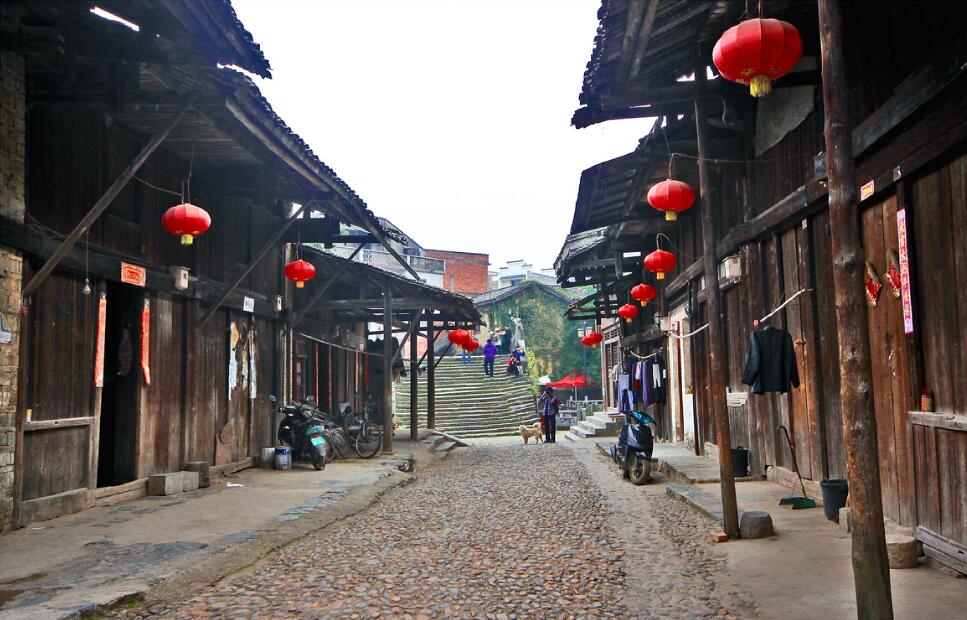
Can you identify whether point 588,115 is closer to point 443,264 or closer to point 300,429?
point 300,429

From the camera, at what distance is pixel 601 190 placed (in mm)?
11969

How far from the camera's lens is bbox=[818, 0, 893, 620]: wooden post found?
356 centimetres

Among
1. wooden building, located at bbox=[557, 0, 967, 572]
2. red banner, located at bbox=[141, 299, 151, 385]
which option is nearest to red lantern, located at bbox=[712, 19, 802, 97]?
wooden building, located at bbox=[557, 0, 967, 572]

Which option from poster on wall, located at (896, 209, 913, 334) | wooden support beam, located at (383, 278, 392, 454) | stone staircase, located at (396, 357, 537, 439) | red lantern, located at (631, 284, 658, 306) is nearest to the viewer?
poster on wall, located at (896, 209, 913, 334)

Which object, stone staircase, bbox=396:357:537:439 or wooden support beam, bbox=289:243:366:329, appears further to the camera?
stone staircase, bbox=396:357:537:439

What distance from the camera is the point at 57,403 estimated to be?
8180 mm

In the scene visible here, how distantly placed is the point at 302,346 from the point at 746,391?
34.3 feet

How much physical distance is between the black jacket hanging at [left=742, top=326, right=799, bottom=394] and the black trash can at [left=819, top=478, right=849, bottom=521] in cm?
138

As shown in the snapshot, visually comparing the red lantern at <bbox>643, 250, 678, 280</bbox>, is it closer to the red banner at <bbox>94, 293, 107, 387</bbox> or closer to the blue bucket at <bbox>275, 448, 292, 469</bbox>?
the blue bucket at <bbox>275, 448, 292, 469</bbox>

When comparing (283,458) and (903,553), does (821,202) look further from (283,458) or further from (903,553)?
(283,458)

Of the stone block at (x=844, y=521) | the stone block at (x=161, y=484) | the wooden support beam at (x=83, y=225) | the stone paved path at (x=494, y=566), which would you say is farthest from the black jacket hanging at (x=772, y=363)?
the stone block at (x=161, y=484)

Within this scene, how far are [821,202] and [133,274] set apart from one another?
26.5 feet

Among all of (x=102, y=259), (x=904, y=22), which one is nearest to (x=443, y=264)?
(x=102, y=259)

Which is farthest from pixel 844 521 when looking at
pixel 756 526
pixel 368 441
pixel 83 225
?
pixel 368 441
